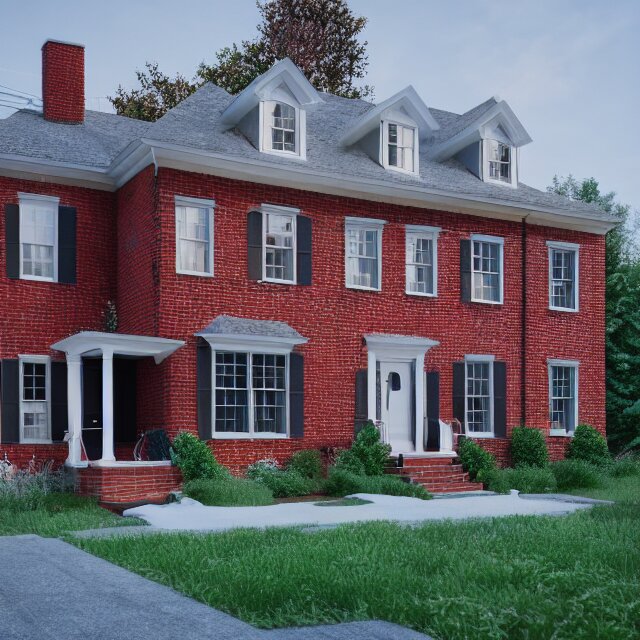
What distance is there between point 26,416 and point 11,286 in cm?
264

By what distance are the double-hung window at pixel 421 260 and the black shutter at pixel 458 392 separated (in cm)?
187

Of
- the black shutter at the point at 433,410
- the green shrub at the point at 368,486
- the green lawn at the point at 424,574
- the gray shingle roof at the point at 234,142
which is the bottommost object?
the green shrub at the point at 368,486

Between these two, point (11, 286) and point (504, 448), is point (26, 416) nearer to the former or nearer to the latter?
point (11, 286)

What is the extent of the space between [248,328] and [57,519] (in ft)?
22.8

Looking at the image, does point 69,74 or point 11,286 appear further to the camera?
point 69,74

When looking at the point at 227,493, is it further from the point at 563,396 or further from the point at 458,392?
the point at 563,396

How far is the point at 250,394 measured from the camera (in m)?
20.2

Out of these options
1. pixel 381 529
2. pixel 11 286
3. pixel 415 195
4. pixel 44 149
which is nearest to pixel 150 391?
pixel 11 286

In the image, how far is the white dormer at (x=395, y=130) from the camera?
22719mm

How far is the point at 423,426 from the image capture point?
2230cm

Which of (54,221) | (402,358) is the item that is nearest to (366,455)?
(402,358)

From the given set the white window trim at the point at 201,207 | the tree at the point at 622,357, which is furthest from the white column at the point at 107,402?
the tree at the point at 622,357

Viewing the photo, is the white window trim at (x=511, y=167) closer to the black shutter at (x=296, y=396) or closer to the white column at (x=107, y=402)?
Result: the black shutter at (x=296, y=396)

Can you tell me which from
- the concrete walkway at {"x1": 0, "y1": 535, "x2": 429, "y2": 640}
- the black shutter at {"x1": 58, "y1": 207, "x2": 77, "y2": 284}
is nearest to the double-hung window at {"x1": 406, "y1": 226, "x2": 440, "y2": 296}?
the black shutter at {"x1": 58, "y1": 207, "x2": 77, "y2": 284}
